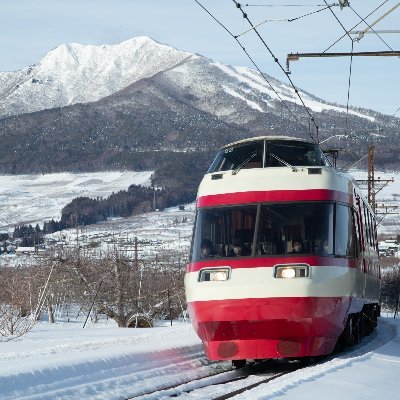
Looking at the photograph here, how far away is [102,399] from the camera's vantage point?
11656mm

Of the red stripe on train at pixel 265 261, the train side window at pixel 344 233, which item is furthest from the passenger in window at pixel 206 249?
the train side window at pixel 344 233

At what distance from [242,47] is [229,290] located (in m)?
7.85

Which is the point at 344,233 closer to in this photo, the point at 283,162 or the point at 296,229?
the point at 296,229

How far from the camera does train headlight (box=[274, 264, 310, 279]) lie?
559 inches

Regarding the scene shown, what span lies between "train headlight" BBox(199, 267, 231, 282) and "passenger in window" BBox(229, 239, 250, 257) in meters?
0.37

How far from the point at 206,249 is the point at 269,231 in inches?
42.4

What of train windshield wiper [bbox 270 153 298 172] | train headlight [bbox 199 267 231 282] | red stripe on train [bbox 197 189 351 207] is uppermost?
train windshield wiper [bbox 270 153 298 172]

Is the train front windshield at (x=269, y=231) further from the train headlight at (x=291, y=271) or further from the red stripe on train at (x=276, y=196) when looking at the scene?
the train headlight at (x=291, y=271)

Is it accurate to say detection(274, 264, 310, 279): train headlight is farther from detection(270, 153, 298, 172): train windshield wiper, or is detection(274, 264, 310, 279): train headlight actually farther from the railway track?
detection(270, 153, 298, 172): train windshield wiper

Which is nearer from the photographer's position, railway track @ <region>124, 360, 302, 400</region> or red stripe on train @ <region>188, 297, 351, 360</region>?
railway track @ <region>124, 360, 302, 400</region>

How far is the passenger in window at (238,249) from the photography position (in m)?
14.6

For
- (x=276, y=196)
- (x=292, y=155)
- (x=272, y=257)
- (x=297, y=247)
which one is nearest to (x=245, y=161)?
(x=292, y=155)

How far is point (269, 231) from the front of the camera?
1479 centimetres

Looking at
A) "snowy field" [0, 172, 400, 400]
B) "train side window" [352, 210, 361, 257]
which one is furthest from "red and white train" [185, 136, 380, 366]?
"snowy field" [0, 172, 400, 400]
